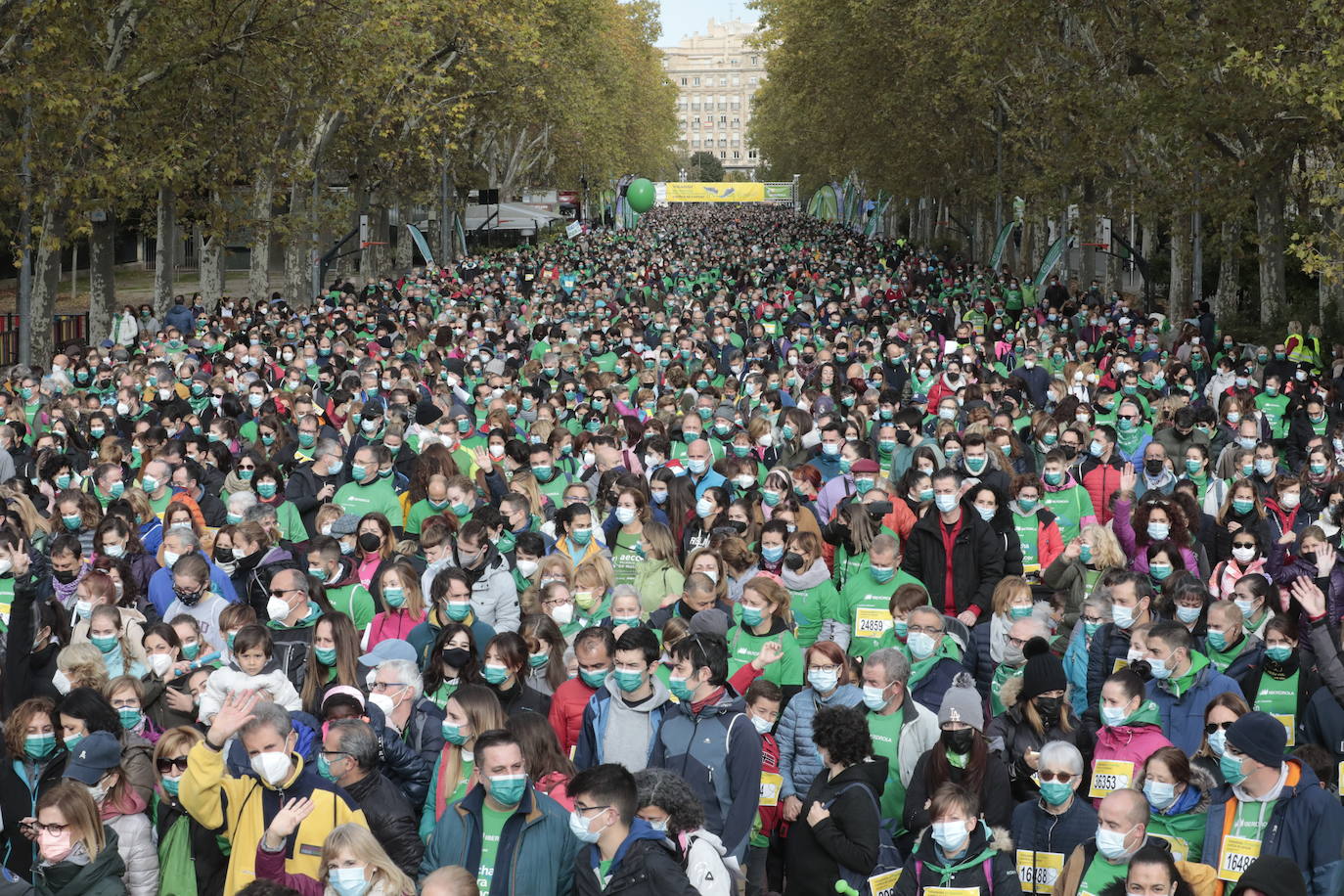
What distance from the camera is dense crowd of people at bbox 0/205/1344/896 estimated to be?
6.38m

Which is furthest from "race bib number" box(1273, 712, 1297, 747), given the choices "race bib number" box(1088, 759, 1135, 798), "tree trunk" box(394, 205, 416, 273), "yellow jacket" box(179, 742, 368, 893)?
"tree trunk" box(394, 205, 416, 273)

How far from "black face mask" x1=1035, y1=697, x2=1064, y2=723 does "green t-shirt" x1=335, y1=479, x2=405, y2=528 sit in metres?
5.58

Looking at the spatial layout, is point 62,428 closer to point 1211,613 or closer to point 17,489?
point 17,489

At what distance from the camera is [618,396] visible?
1727 centimetres

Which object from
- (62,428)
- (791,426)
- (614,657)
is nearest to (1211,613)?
(614,657)

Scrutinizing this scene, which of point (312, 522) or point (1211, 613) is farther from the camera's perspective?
point (312, 522)

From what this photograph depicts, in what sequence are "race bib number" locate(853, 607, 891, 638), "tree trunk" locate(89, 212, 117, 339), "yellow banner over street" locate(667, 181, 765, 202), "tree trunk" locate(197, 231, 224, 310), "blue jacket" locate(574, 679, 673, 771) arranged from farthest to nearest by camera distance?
"yellow banner over street" locate(667, 181, 765, 202)
"tree trunk" locate(197, 231, 224, 310)
"tree trunk" locate(89, 212, 117, 339)
"race bib number" locate(853, 607, 891, 638)
"blue jacket" locate(574, 679, 673, 771)

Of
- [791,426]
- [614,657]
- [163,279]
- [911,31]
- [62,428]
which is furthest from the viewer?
[911,31]

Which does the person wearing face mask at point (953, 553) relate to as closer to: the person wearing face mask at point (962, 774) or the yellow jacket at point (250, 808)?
the person wearing face mask at point (962, 774)

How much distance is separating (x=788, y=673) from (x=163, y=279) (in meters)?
28.5

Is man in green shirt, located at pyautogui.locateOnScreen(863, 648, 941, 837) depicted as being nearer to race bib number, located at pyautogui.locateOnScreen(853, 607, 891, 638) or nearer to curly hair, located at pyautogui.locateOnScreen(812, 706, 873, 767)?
curly hair, located at pyautogui.locateOnScreen(812, 706, 873, 767)

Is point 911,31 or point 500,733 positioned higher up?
point 911,31

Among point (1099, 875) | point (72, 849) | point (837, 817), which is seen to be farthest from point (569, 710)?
point (1099, 875)

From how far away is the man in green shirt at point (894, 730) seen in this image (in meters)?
7.59
